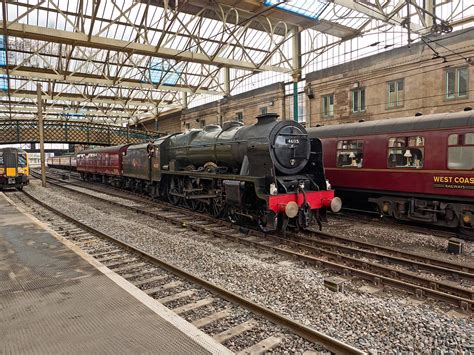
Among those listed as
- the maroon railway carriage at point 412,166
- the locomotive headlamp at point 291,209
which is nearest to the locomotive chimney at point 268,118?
the locomotive headlamp at point 291,209

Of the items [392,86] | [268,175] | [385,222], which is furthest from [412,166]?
[392,86]

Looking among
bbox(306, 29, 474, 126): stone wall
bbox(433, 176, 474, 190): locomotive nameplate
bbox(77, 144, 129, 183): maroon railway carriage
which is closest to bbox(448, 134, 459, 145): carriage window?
bbox(433, 176, 474, 190): locomotive nameplate

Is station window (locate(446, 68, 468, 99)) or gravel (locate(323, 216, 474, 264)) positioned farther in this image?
station window (locate(446, 68, 468, 99))

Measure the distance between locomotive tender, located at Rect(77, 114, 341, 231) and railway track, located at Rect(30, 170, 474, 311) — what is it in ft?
1.57

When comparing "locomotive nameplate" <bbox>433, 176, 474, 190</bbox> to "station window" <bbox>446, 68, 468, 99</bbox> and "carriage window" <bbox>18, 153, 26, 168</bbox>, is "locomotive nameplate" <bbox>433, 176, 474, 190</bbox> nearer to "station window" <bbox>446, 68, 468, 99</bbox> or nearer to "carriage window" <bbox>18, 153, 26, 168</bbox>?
"station window" <bbox>446, 68, 468, 99</bbox>

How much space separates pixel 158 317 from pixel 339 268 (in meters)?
3.52

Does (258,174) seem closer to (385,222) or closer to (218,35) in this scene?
(385,222)

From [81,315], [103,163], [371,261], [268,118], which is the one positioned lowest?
[371,261]

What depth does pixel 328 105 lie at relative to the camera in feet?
76.9

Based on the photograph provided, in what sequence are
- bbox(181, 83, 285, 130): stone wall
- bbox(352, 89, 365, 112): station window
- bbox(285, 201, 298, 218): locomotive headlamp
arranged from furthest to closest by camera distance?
bbox(181, 83, 285, 130): stone wall → bbox(352, 89, 365, 112): station window → bbox(285, 201, 298, 218): locomotive headlamp

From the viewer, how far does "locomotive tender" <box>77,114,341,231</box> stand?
28.1ft

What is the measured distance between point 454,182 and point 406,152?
1.58 metres

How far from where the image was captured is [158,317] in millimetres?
4004

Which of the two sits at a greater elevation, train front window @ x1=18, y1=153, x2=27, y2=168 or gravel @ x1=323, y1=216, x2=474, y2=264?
train front window @ x1=18, y1=153, x2=27, y2=168
